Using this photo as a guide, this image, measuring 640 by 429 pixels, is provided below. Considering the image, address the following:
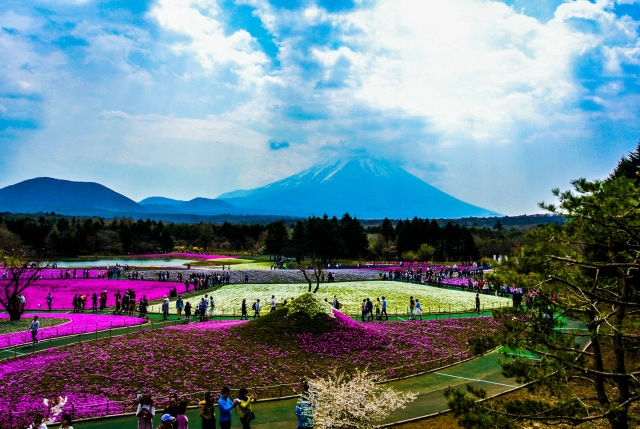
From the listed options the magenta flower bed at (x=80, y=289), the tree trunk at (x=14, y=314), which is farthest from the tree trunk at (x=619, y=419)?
the magenta flower bed at (x=80, y=289)

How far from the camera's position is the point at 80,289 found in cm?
4641

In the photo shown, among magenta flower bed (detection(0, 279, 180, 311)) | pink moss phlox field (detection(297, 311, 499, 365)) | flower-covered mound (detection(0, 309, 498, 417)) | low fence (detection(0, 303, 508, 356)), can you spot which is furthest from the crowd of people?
magenta flower bed (detection(0, 279, 180, 311))

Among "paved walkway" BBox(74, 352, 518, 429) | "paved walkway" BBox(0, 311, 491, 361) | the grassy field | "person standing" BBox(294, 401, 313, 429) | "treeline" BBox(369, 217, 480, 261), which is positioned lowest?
"paved walkway" BBox(74, 352, 518, 429)

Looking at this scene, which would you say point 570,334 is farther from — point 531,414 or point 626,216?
point 626,216

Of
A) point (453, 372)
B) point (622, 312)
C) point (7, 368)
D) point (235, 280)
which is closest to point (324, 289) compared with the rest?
point (235, 280)

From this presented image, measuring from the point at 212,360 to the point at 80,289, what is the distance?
106 feet

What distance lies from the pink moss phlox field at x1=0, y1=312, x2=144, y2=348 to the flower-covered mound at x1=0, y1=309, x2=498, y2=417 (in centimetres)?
431

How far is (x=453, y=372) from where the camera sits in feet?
72.3

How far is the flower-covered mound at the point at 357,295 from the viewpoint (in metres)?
40.8

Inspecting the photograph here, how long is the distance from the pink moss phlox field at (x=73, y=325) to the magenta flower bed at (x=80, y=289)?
5.15 metres

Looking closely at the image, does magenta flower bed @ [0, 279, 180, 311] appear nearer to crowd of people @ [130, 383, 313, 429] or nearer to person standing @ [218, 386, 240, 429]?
crowd of people @ [130, 383, 313, 429]

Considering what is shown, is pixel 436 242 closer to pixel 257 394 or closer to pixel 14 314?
pixel 14 314

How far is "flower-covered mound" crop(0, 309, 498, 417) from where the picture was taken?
58.5 feet

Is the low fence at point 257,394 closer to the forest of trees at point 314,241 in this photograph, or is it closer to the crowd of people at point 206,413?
the crowd of people at point 206,413
